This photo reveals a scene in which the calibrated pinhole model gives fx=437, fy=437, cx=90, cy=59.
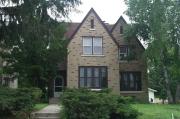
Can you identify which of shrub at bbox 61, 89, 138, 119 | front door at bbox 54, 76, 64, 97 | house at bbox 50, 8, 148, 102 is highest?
house at bbox 50, 8, 148, 102

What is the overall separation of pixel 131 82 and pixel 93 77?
4939 mm

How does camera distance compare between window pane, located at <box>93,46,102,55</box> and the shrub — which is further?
window pane, located at <box>93,46,102,55</box>

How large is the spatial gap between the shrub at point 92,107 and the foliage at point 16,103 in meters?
1.89

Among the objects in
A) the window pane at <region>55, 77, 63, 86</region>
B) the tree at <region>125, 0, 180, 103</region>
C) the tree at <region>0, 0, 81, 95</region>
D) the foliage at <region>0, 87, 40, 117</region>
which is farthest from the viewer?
the window pane at <region>55, 77, 63, 86</region>

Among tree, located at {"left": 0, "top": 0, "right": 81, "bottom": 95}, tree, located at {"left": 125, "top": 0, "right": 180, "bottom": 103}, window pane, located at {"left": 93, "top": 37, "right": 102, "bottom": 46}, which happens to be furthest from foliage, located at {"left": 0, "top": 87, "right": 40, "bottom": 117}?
window pane, located at {"left": 93, "top": 37, "right": 102, "bottom": 46}

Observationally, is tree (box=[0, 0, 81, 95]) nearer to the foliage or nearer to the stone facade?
the foliage

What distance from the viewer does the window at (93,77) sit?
45.6 m

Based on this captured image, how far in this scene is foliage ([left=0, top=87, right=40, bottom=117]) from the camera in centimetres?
2127

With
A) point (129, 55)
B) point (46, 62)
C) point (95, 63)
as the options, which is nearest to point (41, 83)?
point (46, 62)

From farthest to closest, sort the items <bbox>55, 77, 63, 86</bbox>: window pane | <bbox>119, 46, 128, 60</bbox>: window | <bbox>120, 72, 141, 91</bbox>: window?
1. <bbox>119, 46, 128, 60</bbox>: window
2. <bbox>120, 72, 141, 91</bbox>: window
3. <bbox>55, 77, 63, 86</bbox>: window pane

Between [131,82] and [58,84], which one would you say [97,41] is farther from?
[58,84]

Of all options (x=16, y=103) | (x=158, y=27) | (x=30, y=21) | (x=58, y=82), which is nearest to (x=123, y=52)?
(x=158, y=27)

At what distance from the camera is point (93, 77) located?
45.7m

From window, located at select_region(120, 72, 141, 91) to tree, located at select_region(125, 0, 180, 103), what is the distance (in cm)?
241
